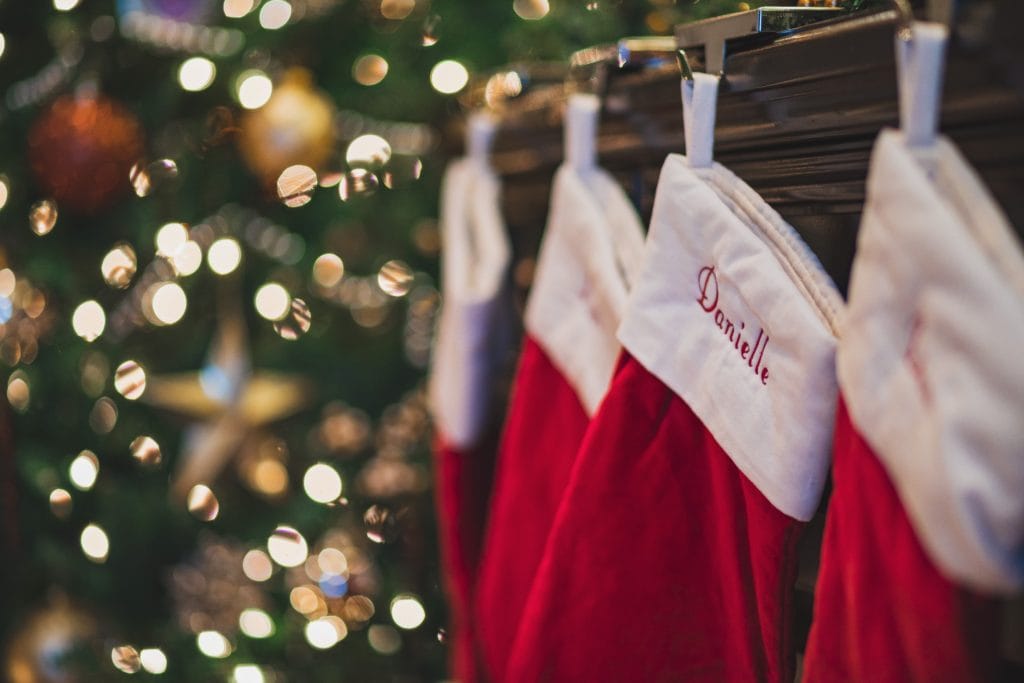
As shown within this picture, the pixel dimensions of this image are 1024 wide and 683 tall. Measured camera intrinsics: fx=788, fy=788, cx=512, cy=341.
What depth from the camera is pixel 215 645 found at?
4.12 ft

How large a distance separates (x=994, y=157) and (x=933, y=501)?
18 centimetres

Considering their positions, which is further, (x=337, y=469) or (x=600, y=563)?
(x=337, y=469)

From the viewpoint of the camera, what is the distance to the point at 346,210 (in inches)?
49.8

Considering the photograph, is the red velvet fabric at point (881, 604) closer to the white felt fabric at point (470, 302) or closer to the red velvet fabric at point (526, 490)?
the red velvet fabric at point (526, 490)

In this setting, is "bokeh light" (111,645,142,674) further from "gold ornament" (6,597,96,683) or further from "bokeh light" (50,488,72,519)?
"bokeh light" (50,488,72,519)

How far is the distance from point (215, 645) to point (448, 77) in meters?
0.97

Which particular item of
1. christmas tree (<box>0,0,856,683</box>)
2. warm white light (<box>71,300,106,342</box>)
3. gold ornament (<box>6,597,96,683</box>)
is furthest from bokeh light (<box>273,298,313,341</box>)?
gold ornament (<box>6,597,96,683</box>)

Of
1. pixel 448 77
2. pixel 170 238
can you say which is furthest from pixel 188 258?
pixel 448 77

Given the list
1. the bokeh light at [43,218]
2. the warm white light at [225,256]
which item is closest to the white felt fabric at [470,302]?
the warm white light at [225,256]

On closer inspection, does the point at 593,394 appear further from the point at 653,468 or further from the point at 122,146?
the point at 122,146

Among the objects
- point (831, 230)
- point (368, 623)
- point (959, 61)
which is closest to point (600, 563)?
point (831, 230)

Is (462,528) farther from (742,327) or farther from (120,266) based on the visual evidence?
(120,266)

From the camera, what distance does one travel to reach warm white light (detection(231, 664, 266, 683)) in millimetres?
1214

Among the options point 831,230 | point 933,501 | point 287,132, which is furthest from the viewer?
point 287,132
